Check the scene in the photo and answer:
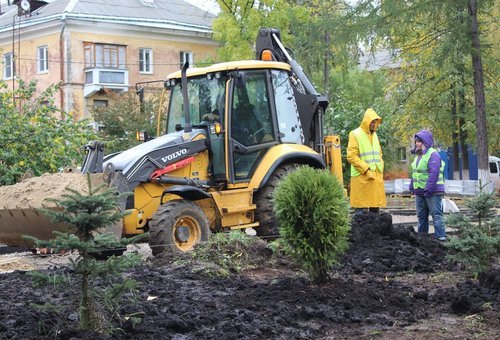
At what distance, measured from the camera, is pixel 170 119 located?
46.7ft

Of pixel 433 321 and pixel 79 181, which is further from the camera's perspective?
pixel 79 181

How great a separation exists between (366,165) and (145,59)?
3686cm

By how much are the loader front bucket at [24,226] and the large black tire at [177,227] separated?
4.32 ft

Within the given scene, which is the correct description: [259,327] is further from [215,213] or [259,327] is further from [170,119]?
[170,119]

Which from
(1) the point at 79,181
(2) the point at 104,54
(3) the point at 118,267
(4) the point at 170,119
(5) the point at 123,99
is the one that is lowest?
(3) the point at 118,267

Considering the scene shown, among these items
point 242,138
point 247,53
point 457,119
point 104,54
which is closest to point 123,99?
point 247,53

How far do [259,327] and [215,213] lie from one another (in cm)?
614

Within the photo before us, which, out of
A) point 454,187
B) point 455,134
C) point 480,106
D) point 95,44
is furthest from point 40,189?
point 95,44

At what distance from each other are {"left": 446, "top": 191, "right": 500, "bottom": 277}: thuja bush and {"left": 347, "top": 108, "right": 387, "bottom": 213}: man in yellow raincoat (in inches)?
169

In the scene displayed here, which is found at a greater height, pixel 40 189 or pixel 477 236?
pixel 40 189

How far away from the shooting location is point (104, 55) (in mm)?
47906

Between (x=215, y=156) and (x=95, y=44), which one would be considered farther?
(x=95, y=44)

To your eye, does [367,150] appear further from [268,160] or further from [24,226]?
[24,226]

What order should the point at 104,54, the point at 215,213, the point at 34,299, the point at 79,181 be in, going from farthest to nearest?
the point at 104,54
the point at 215,213
the point at 79,181
the point at 34,299
